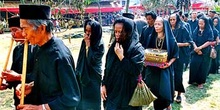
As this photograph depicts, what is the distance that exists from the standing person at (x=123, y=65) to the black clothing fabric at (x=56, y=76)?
1.31 m

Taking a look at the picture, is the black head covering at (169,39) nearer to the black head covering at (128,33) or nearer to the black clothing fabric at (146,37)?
the black clothing fabric at (146,37)

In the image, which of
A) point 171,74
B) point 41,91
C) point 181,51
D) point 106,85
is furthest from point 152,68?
point 41,91

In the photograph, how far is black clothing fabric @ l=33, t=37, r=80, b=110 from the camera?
2498mm

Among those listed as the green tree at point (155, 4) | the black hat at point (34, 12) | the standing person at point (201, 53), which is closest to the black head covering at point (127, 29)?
the black hat at point (34, 12)

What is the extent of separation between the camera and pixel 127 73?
12.7ft

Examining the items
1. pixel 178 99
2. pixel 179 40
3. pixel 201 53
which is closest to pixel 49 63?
pixel 178 99

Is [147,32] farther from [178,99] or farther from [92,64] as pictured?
[178,99]

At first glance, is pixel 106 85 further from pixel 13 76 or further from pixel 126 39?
pixel 13 76

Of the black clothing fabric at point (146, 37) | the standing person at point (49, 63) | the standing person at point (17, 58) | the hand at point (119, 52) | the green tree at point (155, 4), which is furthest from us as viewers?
the green tree at point (155, 4)

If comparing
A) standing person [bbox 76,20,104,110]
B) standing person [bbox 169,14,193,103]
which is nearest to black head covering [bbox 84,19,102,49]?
standing person [bbox 76,20,104,110]

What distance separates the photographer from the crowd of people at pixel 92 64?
8.27 ft

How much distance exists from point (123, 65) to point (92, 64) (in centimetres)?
138

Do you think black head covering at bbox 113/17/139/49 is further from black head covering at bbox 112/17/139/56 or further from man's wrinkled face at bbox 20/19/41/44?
man's wrinkled face at bbox 20/19/41/44

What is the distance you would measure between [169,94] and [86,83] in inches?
57.0
